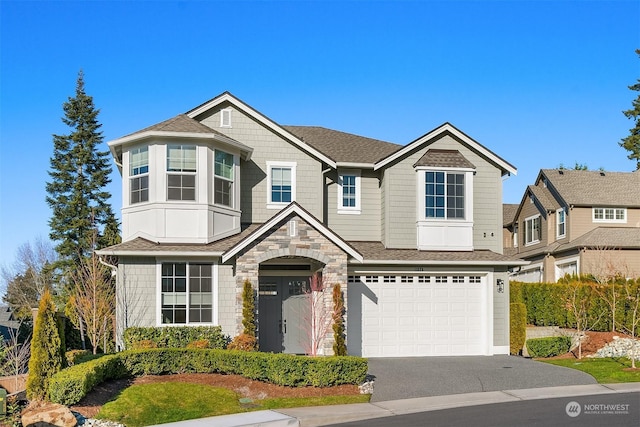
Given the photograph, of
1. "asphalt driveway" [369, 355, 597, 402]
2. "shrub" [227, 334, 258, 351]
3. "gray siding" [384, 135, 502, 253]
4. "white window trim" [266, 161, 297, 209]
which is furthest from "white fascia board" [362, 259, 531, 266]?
"shrub" [227, 334, 258, 351]

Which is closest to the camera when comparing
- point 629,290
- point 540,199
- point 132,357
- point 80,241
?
point 132,357

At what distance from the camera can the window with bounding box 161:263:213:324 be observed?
21.7m

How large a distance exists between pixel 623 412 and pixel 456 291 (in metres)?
9.84

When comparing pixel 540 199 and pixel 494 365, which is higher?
pixel 540 199

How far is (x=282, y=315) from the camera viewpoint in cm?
2342

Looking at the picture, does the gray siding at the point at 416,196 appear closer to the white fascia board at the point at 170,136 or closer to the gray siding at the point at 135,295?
the white fascia board at the point at 170,136

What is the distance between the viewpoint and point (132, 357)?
60.7 ft

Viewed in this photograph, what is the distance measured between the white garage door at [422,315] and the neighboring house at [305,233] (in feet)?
0.12

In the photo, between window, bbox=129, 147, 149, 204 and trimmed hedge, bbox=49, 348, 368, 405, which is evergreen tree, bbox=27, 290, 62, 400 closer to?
trimmed hedge, bbox=49, 348, 368, 405

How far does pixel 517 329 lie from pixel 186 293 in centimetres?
1163

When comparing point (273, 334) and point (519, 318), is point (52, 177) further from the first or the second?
point (519, 318)

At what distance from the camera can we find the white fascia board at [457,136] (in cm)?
2472

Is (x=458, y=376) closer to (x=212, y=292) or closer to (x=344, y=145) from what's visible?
(x=212, y=292)

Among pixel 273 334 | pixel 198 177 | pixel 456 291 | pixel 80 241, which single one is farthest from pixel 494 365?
pixel 80 241
